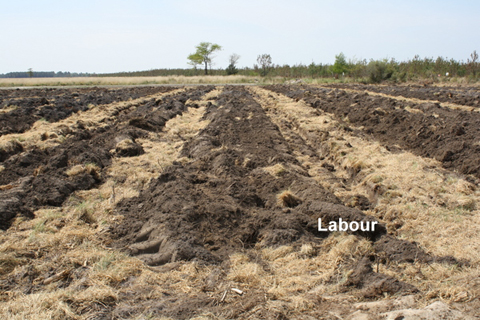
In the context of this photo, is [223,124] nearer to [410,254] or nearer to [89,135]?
[89,135]

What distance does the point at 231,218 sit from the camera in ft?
17.2

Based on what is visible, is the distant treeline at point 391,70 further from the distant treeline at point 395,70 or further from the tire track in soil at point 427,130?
the tire track in soil at point 427,130

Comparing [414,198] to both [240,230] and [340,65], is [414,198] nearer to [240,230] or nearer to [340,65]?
[240,230]

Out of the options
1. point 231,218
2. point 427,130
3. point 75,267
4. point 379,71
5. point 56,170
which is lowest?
point 75,267

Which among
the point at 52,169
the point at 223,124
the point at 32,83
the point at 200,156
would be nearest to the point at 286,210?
the point at 200,156

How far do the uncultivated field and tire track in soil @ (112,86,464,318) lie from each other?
0.02 meters

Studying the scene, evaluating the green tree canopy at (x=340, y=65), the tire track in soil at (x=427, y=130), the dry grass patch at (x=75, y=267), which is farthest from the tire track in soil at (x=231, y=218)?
the green tree canopy at (x=340, y=65)

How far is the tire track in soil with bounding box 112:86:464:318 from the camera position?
411cm

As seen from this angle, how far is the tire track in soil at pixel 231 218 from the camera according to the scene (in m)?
4.11

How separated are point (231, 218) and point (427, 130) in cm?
789

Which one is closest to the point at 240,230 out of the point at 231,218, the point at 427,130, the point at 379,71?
the point at 231,218

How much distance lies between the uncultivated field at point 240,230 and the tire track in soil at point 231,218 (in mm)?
21

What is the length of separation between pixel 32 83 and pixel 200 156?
1894 inches

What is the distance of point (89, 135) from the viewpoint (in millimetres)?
11953
